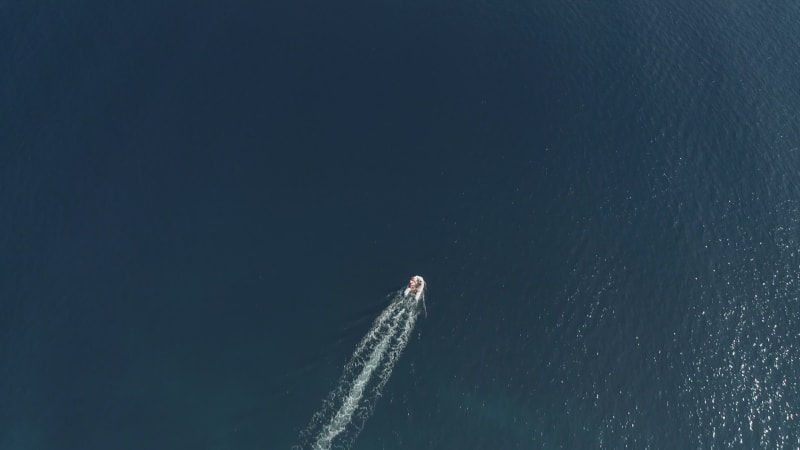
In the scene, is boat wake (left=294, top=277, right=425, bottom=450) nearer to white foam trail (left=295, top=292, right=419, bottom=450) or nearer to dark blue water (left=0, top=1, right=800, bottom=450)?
white foam trail (left=295, top=292, right=419, bottom=450)

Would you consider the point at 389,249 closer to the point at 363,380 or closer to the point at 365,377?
the point at 365,377

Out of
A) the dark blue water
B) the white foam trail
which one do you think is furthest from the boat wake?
the dark blue water

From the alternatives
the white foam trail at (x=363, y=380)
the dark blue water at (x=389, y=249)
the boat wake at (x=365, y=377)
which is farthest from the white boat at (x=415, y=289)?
the dark blue water at (x=389, y=249)

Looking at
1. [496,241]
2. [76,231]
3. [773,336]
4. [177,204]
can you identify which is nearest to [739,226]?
[773,336]

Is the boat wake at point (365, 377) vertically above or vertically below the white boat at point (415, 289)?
below

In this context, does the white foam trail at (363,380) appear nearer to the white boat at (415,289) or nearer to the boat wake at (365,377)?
the boat wake at (365,377)

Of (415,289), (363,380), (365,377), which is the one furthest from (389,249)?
(363,380)
